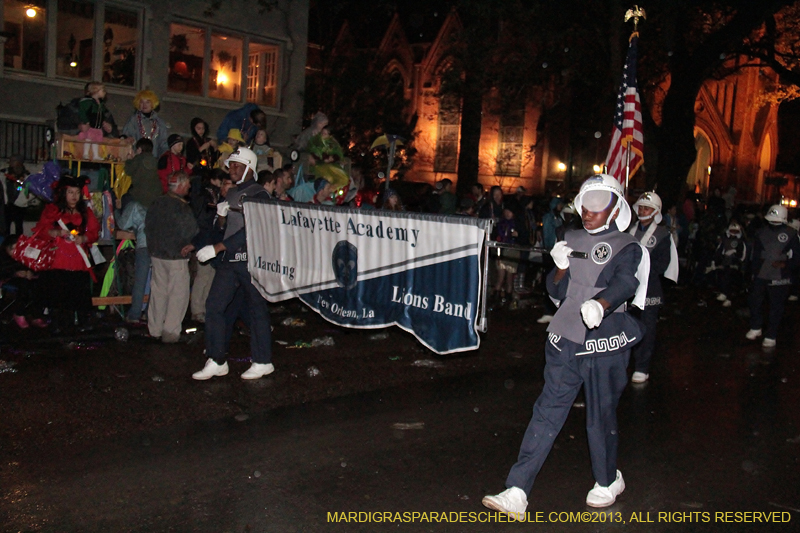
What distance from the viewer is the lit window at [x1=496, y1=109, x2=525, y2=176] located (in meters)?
36.6

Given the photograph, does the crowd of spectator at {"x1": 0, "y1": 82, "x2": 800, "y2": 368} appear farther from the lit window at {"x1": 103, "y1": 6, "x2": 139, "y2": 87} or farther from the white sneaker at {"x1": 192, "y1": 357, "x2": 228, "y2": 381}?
the lit window at {"x1": 103, "y1": 6, "x2": 139, "y2": 87}

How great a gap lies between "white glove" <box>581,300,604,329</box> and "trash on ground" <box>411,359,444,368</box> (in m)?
4.70

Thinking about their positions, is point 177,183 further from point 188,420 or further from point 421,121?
point 421,121

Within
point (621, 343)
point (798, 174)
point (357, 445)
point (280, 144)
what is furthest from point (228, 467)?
point (798, 174)

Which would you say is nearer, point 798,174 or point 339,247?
point 339,247

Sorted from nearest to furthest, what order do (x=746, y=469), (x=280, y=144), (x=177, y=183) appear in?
(x=746, y=469)
(x=177, y=183)
(x=280, y=144)

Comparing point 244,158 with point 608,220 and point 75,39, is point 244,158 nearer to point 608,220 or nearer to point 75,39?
point 608,220

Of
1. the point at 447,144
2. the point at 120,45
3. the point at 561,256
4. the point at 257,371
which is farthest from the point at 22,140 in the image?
the point at 447,144

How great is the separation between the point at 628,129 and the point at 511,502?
7.31 metres

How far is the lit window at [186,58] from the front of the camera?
17453mm

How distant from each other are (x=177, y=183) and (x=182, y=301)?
1.46 metres

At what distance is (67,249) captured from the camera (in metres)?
9.02

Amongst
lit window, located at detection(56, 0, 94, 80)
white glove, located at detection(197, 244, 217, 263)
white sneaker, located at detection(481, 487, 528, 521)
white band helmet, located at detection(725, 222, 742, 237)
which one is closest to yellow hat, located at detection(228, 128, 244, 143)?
white glove, located at detection(197, 244, 217, 263)

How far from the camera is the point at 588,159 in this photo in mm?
35906
